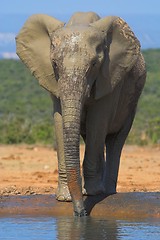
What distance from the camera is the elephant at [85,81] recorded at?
8.20m

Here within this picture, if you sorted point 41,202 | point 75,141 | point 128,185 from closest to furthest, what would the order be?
1. point 75,141
2. point 41,202
3. point 128,185

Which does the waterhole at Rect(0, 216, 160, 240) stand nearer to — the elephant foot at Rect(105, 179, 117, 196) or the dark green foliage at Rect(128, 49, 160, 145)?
the elephant foot at Rect(105, 179, 117, 196)

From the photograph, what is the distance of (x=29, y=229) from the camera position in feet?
27.6

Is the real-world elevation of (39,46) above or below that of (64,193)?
above

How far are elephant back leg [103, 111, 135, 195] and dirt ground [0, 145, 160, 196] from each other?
149 cm

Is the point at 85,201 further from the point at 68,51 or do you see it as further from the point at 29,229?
the point at 68,51

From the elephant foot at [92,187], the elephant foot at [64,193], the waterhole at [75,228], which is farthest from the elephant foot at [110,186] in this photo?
the waterhole at [75,228]

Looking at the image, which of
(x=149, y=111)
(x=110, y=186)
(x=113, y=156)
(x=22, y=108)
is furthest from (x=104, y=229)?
(x=22, y=108)

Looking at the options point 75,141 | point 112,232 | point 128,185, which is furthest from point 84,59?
point 128,185

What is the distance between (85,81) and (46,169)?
8401mm

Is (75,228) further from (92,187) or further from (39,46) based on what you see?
(39,46)

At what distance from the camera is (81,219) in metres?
8.68

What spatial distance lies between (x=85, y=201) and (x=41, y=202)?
0.53 metres

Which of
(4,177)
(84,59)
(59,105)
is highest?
(84,59)
